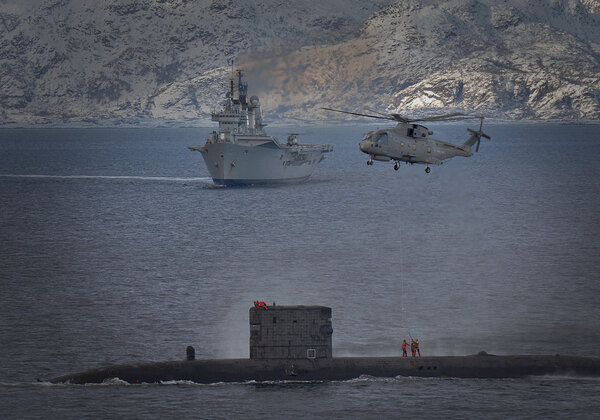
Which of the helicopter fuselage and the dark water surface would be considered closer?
the dark water surface

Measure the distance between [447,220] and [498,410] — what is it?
11330 cm

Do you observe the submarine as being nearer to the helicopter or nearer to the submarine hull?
the submarine hull

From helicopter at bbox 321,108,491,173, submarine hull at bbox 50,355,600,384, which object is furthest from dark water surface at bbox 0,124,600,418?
helicopter at bbox 321,108,491,173

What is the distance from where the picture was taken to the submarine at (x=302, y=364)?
80.1 metres

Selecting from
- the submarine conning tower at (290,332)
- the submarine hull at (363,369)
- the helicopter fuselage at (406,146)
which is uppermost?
Result: the helicopter fuselage at (406,146)

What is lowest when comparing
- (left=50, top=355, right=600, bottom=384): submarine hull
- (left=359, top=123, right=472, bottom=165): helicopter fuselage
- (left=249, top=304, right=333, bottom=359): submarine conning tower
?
(left=50, top=355, right=600, bottom=384): submarine hull

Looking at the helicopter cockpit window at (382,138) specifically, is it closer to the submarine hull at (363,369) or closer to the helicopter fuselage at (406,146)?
the helicopter fuselage at (406,146)

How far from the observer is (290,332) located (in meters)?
80.4

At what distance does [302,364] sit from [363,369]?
6505 mm

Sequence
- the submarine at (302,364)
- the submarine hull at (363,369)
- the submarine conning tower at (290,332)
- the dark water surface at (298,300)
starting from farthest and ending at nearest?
the submarine hull at (363,369)
the dark water surface at (298,300)
the submarine at (302,364)
the submarine conning tower at (290,332)

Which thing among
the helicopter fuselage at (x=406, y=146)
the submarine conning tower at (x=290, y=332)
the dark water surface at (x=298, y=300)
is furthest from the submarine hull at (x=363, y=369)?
the helicopter fuselage at (x=406, y=146)

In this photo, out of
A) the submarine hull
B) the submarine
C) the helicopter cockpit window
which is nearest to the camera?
the submarine

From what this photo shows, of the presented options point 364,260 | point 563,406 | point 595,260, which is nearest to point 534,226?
point 595,260

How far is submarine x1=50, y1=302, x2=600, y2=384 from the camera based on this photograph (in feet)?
263
